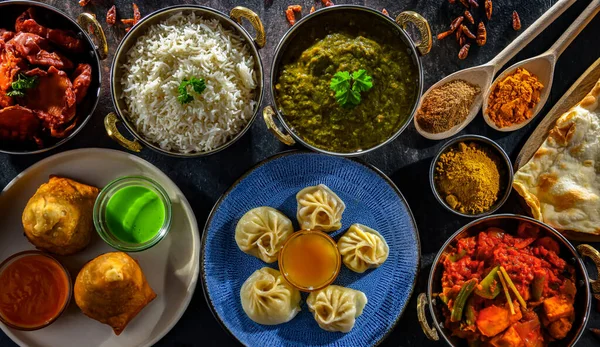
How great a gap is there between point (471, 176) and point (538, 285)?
2.31 feet

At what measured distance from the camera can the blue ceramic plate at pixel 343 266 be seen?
326 centimetres

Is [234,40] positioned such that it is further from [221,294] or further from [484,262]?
[484,262]

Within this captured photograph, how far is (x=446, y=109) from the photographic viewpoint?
10.6 ft

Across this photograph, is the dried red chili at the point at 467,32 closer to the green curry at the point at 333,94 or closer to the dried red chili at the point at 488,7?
the dried red chili at the point at 488,7

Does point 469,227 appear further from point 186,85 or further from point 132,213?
point 132,213

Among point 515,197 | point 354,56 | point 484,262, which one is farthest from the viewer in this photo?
point 515,197

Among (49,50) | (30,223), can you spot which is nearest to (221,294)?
(30,223)

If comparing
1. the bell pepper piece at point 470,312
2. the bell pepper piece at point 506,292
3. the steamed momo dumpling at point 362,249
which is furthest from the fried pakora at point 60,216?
the bell pepper piece at point 506,292

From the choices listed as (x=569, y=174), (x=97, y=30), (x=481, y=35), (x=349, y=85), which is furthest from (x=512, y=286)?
(x=97, y=30)

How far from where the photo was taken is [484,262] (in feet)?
10.4

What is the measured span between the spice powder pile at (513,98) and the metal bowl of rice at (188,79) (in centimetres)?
143

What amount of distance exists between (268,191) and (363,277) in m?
0.77

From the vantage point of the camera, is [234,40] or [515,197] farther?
[515,197]

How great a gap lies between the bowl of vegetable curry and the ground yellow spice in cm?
14
